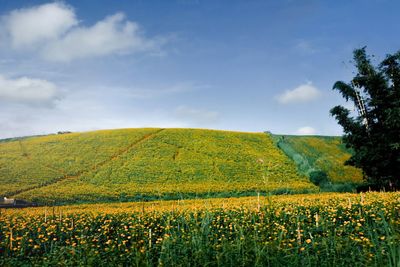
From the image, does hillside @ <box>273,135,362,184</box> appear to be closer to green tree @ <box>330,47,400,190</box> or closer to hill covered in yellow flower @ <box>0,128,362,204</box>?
hill covered in yellow flower @ <box>0,128,362,204</box>

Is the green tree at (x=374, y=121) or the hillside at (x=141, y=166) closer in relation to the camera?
the green tree at (x=374, y=121)

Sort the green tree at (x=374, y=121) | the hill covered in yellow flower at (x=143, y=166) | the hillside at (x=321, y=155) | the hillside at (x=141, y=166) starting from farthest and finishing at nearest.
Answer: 1. the hillside at (x=321, y=155)
2. the hillside at (x=141, y=166)
3. the hill covered in yellow flower at (x=143, y=166)
4. the green tree at (x=374, y=121)

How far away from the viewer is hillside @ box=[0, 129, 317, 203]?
3775cm

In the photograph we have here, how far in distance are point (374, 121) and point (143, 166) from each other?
90.7ft

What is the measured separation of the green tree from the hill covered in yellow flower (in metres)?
8.05

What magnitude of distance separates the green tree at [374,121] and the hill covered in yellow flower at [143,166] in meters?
8.05

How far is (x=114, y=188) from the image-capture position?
39.1 metres

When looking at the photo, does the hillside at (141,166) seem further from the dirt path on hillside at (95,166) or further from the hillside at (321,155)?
Result: the hillside at (321,155)

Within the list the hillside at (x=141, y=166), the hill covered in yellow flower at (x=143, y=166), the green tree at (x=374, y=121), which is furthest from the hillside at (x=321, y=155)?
the green tree at (x=374, y=121)

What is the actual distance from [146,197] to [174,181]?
7.08 metres

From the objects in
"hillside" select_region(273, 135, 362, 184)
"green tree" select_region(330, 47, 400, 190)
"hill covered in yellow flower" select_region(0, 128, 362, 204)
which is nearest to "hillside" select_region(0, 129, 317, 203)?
"hill covered in yellow flower" select_region(0, 128, 362, 204)

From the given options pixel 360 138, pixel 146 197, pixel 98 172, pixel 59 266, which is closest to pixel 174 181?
pixel 146 197

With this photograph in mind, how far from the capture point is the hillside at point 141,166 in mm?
37750

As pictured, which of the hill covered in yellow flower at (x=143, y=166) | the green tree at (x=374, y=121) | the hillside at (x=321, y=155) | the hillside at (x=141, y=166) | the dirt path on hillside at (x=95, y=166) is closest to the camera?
the green tree at (x=374, y=121)
